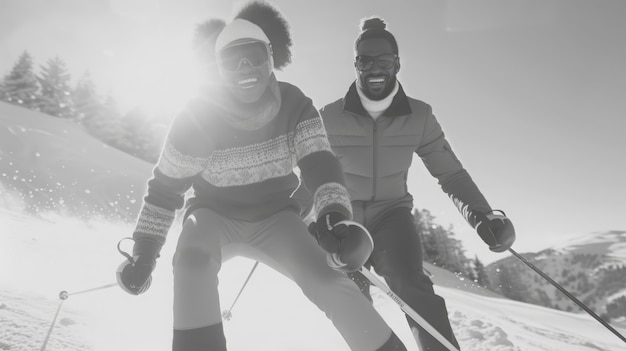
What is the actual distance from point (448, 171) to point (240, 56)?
1.94m

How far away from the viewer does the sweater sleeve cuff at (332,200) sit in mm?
1893

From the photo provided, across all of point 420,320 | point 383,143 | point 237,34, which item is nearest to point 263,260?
point 420,320

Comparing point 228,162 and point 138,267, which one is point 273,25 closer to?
point 228,162

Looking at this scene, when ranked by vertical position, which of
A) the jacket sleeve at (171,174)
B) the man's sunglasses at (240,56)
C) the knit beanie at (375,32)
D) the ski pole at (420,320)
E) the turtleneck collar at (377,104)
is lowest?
the ski pole at (420,320)

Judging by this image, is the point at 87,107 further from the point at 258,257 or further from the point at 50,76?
the point at 258,257

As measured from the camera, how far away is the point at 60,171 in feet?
53.1

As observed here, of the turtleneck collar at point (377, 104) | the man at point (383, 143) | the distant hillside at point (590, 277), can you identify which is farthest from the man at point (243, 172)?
the distant hillside at point (590, 277)

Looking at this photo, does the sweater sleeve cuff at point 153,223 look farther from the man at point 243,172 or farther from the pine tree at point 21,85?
the pine tree at point 21,85

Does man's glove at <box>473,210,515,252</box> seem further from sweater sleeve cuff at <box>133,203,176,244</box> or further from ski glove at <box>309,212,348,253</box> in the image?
sweater sleeve cuff at <box>133,203,176,244</box>

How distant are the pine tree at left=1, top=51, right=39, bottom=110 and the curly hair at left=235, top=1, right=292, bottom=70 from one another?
35812 millimetres

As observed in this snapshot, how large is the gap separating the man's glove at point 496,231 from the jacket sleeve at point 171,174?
1922 mm

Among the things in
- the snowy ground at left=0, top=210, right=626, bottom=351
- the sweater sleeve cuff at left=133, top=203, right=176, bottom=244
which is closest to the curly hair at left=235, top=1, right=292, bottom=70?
the sweater sleeve cuff at left=133, top=203, right=176, bottom=244

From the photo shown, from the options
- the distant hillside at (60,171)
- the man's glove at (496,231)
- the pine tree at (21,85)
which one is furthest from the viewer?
the pine tree at (21,85)

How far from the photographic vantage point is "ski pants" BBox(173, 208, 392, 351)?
1.60 metres
